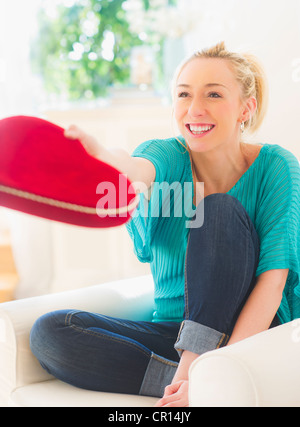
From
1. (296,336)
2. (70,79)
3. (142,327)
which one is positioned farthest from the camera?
(70,79)

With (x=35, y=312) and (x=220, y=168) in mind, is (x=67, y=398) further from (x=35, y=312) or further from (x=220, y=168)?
(x=220, y=168)

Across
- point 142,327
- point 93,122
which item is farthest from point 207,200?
point 93,122

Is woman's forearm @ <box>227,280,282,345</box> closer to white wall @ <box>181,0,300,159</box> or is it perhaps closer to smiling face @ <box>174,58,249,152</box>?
smiling face @ <box>174,58,249,152</box>

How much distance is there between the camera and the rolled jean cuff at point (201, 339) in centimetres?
92

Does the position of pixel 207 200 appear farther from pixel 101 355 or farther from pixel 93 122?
pixel 93 122

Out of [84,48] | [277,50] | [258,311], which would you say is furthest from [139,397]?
[84,48]

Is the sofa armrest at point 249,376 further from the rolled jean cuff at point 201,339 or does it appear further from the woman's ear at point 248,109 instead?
the woman's ear at point 248,109

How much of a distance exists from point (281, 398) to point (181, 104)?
0.64 metres

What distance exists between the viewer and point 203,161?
1196mm

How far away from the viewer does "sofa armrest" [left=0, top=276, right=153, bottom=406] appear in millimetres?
1047

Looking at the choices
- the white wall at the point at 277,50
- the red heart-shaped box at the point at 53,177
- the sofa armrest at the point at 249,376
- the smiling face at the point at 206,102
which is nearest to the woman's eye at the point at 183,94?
the smiling face at the point at 206,102

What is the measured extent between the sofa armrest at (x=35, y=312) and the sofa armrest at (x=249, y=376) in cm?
40

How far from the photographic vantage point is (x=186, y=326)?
3.11 feet

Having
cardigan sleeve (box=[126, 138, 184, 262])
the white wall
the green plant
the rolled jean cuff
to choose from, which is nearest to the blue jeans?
the rolled jean cuff
